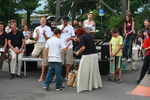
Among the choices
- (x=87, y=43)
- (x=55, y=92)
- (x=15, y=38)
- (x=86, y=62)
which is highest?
(x=15, y=38)

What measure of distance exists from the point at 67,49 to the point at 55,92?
68.6 inches

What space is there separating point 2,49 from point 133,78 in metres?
4.52

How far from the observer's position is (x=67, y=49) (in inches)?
422

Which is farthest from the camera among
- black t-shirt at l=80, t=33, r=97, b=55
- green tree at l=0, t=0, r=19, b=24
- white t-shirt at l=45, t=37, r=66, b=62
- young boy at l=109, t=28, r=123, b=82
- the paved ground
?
green tree at l=0, t=0, r=19, b=24

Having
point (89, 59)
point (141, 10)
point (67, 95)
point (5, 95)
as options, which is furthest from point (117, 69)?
point (141, 10)

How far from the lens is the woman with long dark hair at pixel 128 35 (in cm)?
1310

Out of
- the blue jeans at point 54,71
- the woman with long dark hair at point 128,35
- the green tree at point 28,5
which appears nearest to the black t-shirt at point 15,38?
the blue jeans at point 54,71

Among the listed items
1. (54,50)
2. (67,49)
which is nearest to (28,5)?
(67,49)

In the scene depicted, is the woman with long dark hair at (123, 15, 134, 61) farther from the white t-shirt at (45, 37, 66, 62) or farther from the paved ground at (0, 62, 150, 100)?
the white t-shirt at (45, 37, 66, 62)

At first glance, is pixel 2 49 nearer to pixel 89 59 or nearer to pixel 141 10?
pixel 89 59

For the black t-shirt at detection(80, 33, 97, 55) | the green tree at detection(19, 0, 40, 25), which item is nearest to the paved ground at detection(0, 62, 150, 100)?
the black t-shirt at detection(80, 33, 97, 55)

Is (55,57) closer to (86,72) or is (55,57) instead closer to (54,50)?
(54,50)

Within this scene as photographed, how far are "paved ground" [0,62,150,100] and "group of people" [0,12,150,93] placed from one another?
287mm

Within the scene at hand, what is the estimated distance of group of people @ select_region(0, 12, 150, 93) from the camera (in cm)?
957
